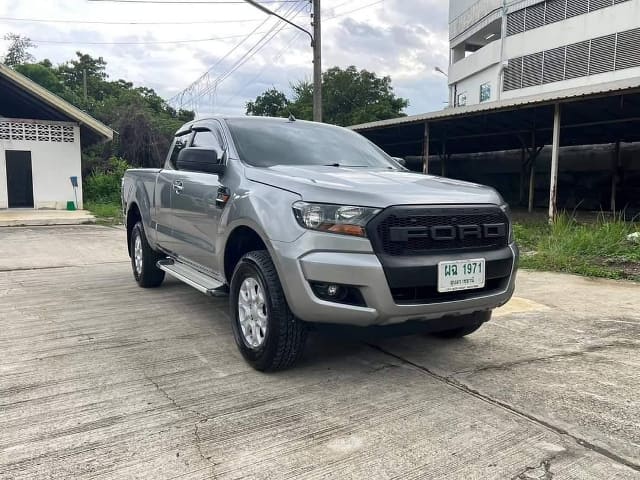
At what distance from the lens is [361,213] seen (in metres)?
3.04

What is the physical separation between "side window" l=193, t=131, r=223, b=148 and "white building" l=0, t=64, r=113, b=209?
47.4 feet

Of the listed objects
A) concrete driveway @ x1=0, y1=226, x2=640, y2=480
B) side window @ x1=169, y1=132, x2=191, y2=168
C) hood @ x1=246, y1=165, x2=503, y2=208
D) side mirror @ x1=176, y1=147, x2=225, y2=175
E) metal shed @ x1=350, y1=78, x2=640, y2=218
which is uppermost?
metal shed @ x1=350, y1=78, x2=640, y2=218

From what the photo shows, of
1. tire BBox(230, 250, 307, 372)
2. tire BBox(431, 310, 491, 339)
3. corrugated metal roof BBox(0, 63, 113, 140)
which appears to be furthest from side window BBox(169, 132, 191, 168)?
corrugated metal roof BBox(0, 63, 113, 140)

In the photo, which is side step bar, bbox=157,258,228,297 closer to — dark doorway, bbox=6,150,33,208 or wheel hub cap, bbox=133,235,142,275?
wheel hub cap, bbox=133,235,142,275

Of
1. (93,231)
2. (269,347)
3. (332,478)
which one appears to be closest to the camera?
(332,478)

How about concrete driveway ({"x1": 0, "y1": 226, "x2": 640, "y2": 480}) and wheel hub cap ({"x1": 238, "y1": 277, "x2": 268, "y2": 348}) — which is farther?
wheel hub cap ({"x1": 238, "y1": 277, "x2": 268, "y2": 348})

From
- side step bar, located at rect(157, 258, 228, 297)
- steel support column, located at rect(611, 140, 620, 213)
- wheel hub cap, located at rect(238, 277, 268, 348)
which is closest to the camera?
wheel hub cap, located at rect(238, 277, 268, 348)

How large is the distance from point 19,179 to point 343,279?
724 inches

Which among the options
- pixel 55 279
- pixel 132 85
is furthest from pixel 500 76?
pixel 132 85

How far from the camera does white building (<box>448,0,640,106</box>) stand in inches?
955

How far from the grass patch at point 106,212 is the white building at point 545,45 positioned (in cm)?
2129

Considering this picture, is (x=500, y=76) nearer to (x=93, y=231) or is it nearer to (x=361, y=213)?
(x=93, y=231)

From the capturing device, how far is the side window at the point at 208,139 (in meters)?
4.46

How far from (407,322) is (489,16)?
34466 mm
